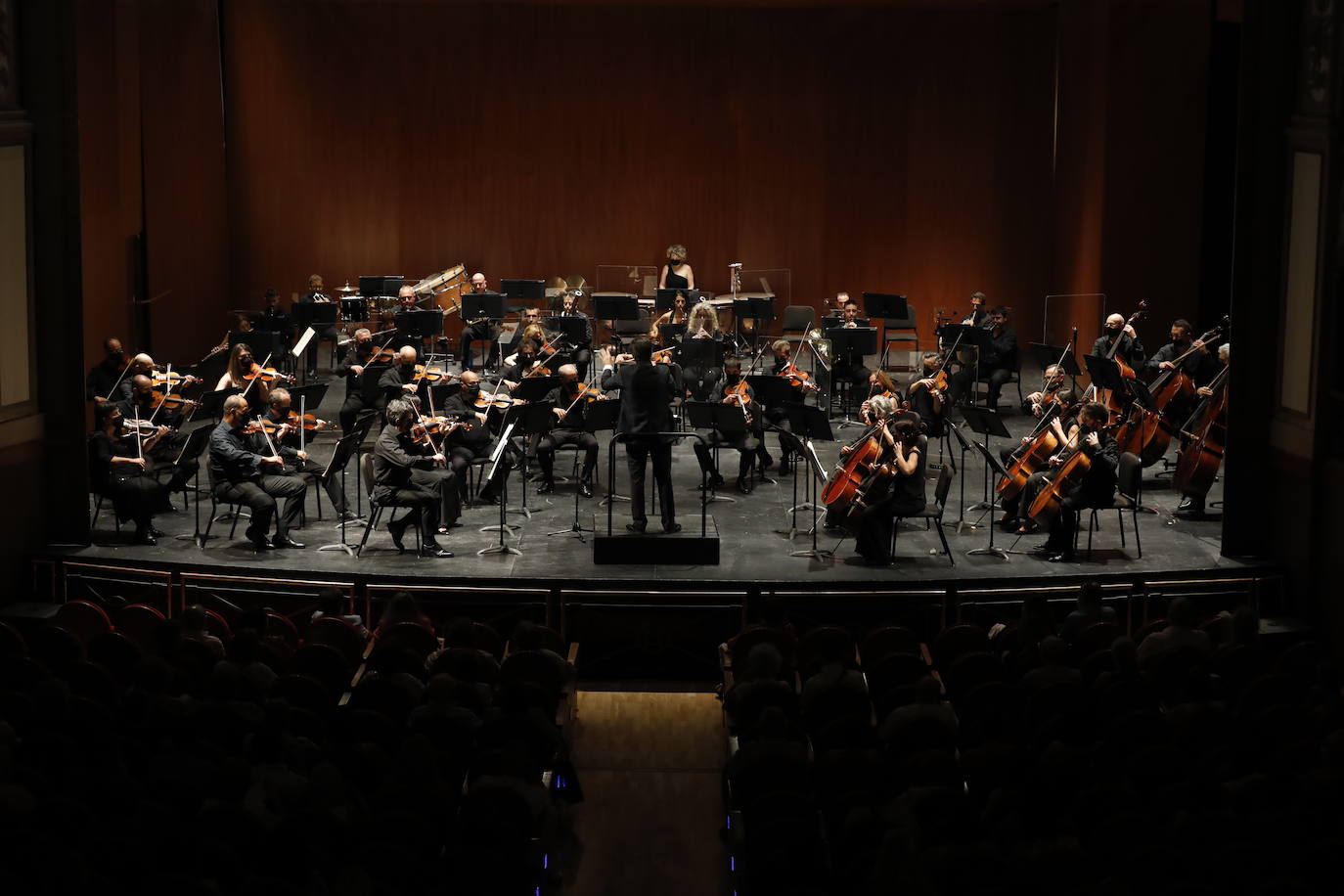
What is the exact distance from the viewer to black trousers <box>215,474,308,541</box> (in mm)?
11344

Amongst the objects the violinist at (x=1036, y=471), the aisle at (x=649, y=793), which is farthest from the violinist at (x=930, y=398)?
the aisle at (x=649, y=793)

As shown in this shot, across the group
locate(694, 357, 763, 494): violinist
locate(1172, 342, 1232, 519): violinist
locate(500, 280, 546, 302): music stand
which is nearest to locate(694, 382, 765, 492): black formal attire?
locate(694, 357, 763, 494): violinist

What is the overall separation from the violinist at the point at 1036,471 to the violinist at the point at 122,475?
21.1 ft

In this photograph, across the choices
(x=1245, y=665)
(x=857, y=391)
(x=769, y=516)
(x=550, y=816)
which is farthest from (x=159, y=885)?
(x=857, y=391)

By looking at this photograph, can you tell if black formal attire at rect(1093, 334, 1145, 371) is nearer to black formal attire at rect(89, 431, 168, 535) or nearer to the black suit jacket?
the black suit jacket

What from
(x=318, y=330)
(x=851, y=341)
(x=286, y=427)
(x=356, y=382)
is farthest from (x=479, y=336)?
(x=286, y=427)

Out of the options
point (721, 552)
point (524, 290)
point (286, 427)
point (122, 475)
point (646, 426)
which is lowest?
point (721, 552)

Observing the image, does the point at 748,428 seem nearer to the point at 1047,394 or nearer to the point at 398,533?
the point at 1047,394

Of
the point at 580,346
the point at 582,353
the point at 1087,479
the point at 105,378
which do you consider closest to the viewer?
the point at 1087,479

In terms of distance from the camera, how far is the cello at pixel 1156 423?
12656 millimetres

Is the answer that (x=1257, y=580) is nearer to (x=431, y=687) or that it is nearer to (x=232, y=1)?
(x=431, y=687)

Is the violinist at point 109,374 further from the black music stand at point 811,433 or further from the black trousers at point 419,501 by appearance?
the black music stand at point 811,433

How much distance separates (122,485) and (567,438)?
3.53m

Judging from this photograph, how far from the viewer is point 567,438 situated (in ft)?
42.9
